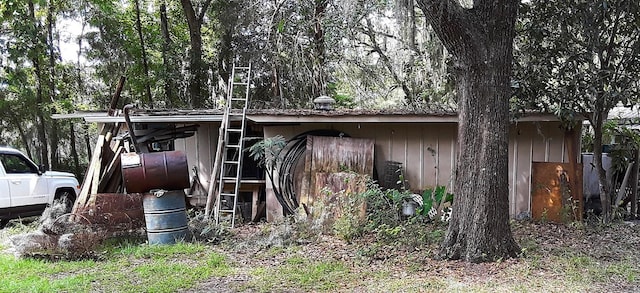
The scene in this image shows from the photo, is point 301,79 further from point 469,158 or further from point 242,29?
point 469,158

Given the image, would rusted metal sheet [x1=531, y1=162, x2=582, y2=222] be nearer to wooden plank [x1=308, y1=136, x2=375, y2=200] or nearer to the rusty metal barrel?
wooden plank [x1=308, y1=136, x2=375, y2=200]

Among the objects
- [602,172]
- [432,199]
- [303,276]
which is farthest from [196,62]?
[602,172]

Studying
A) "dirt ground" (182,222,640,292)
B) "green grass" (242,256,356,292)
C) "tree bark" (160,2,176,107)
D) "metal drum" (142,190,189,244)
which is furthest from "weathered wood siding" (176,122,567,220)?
"tree bark" (160,2,176,107)

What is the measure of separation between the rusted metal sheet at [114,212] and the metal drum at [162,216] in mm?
301

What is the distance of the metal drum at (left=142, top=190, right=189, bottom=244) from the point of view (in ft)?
20.8

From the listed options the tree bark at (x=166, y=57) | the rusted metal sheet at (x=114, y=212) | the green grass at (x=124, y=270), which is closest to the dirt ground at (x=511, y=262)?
the green grass at (x=124, y=270)

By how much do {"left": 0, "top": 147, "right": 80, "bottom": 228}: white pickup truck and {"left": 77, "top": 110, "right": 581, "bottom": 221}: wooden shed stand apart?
150 centimetres

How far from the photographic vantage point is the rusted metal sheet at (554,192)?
730 centimetres

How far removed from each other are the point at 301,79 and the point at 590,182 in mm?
6413

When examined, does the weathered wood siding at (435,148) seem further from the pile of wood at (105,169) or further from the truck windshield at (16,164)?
the truck windshield at (16,164)

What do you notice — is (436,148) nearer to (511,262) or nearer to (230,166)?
(511,262)

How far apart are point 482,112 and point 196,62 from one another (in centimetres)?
924

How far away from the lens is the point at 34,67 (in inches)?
519

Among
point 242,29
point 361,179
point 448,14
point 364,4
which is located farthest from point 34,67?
point 448,14
